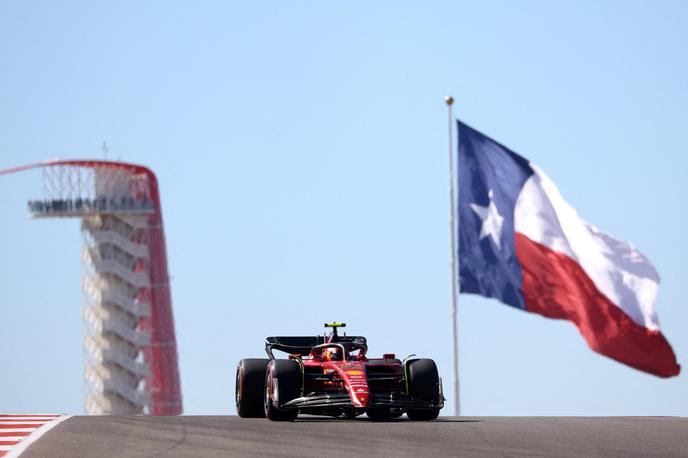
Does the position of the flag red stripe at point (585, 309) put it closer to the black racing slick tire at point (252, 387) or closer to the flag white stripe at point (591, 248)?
the flag white stripe at point (591, 248)

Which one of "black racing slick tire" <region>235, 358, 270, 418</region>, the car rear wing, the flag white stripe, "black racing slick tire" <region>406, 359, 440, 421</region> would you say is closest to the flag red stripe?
the flag white stripe

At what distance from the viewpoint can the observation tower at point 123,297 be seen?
117188 millimetres

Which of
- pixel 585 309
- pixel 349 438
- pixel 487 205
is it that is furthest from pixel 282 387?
pixel 487 205

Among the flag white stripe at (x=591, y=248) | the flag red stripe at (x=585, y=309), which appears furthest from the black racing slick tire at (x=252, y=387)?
the flag white stripe at (x=591, y=248)

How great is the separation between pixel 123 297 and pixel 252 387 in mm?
92770

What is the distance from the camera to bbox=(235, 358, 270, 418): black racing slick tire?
26.6 metres

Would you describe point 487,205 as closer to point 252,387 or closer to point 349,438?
point 252,387

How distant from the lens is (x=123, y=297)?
118125 millimetres

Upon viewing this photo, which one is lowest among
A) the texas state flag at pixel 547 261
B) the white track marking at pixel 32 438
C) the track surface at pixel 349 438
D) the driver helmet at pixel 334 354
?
the track surface at pixel 349 438

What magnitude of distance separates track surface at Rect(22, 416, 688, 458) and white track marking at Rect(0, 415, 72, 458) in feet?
0.46

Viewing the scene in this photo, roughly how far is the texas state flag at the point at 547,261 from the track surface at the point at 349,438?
303 inches

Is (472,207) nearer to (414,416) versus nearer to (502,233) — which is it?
(502,233)

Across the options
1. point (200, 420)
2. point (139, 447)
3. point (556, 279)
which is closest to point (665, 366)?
point (556, 279)

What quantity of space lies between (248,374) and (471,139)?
13.5m
